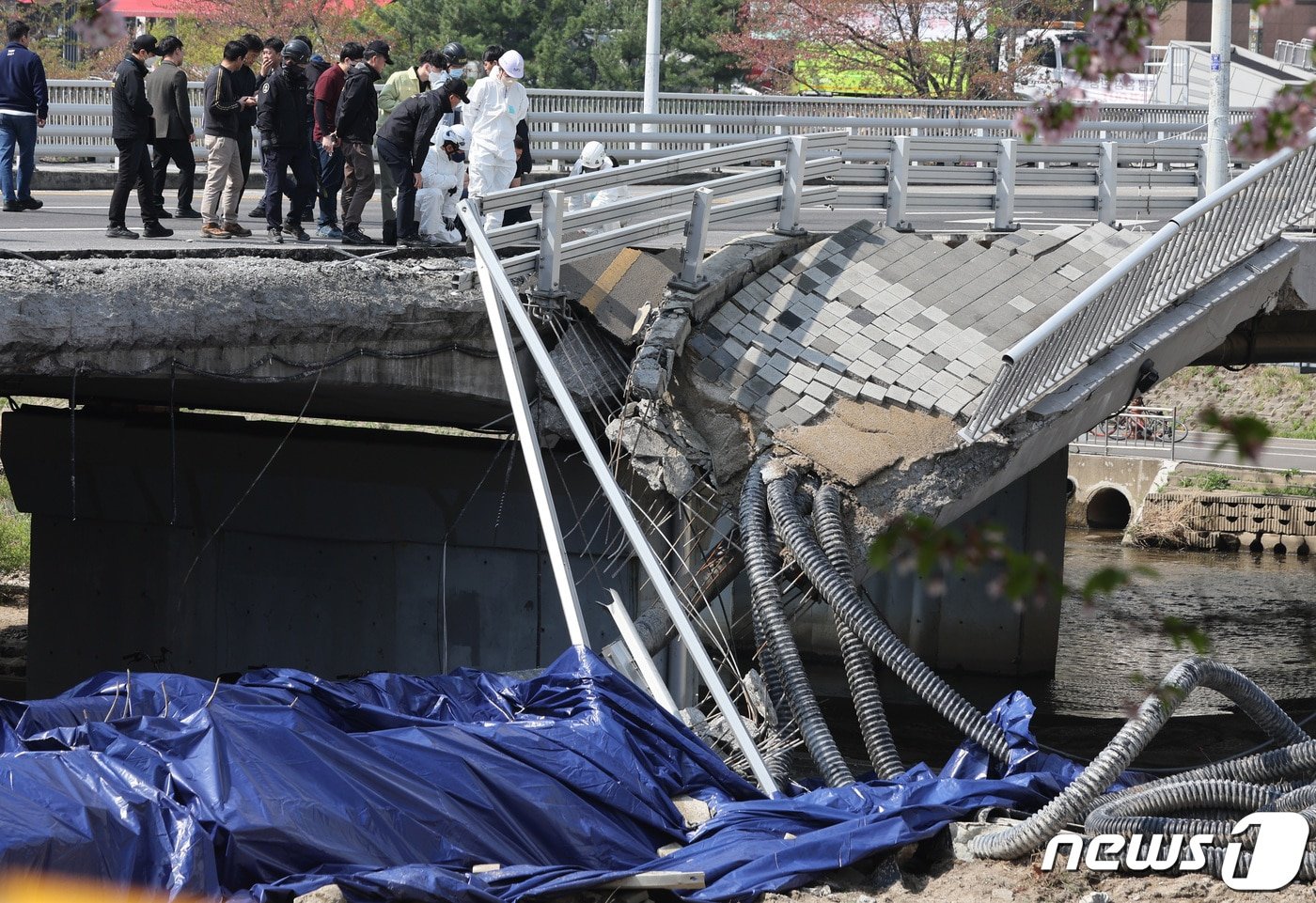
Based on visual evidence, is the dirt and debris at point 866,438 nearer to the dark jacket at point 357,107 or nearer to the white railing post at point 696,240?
the white railing post at point 696,240

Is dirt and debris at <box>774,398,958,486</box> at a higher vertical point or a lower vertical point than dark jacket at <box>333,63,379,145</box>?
lower

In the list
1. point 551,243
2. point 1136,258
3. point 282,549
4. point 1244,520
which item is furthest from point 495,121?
point 1244,520

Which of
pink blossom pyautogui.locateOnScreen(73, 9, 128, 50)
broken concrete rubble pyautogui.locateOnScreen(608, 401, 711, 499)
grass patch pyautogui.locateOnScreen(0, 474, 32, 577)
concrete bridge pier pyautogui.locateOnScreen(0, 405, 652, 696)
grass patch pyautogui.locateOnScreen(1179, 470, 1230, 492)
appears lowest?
grass patch pyautogui.locateOnScreen(0, 474, 32, 577)

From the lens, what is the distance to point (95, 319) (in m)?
9.66

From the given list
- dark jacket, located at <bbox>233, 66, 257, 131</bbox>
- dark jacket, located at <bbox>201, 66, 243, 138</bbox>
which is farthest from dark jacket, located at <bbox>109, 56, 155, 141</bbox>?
dark jacket, located at <bbox>233, 66, 257, 131</bbox>

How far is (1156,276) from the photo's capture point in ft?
36.5

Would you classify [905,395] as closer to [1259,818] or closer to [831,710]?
[1259,818]

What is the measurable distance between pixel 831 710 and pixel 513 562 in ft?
17.7

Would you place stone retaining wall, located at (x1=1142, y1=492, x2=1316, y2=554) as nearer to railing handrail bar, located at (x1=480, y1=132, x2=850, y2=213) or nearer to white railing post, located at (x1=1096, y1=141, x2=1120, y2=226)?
white railing post, located at (x1=1096, y1=141, x2=1120, y2=226)

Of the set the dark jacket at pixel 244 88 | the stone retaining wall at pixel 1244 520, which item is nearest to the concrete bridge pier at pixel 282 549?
the dark jacket at pixel 244 88

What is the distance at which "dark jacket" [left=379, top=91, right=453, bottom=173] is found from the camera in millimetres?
11891

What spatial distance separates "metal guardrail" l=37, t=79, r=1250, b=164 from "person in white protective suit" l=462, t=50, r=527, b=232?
598 cm

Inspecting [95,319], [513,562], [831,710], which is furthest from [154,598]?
[831,710]

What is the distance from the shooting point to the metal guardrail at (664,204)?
1038cm
